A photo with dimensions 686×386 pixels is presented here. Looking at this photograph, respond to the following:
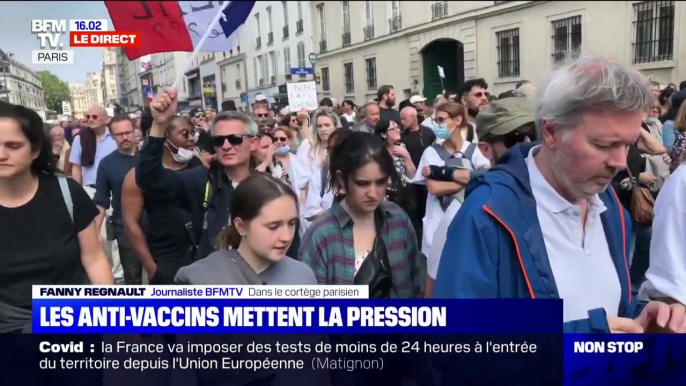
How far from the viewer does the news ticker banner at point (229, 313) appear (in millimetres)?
1627

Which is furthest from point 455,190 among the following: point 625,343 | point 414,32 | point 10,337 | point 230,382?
point 10,337

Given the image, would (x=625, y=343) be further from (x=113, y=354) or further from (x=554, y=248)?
(x=113, y=354)

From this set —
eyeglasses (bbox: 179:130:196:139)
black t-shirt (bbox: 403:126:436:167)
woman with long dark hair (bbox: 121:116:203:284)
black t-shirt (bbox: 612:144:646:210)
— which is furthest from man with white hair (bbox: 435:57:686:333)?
black t-shirt (bbox: 403:126:436:167)

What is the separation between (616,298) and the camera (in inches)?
58.8

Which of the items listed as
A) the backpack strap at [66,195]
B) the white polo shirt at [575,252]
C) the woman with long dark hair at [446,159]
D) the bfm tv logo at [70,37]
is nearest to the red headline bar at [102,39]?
the bfm tv logo at [70,37]

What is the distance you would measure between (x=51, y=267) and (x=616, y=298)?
161 cm

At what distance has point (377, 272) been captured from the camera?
2.04 meters

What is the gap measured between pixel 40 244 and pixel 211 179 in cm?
94

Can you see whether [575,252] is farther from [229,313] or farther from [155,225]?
[155,225]

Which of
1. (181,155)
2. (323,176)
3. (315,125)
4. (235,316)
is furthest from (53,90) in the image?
(315,125)

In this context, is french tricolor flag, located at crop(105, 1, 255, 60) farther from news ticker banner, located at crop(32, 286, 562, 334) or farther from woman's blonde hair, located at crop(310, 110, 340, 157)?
woman's blonde hair, located at crop(310, 110, 340, 157)

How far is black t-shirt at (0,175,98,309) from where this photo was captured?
170cm

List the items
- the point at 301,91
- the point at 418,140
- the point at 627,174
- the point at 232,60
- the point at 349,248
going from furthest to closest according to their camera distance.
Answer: the point at 418,140, the point at 627,174, the point at 301,91, the point at 349,248, the point at 232,60

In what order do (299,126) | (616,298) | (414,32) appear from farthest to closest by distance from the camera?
(299,126)
(414,32)
(616,298)
